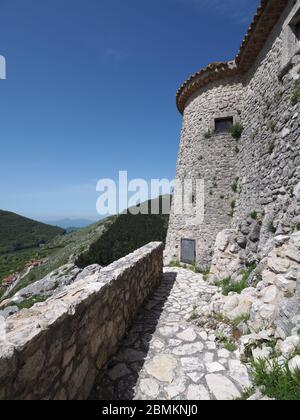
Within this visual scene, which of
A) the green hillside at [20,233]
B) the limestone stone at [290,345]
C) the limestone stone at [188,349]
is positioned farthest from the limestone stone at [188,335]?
the green hillside at [20,233]

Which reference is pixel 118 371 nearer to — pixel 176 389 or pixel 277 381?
pixel 176 389

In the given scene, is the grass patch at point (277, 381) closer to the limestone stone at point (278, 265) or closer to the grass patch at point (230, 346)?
the grass patch at point (230, 346)

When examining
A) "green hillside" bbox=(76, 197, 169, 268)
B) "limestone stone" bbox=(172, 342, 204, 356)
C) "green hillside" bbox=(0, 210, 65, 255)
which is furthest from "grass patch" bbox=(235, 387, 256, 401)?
"green hillside" bbox=(0, 210, 65, 255)

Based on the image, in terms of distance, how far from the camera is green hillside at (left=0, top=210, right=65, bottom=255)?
87.6 meters

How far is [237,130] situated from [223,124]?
94cm

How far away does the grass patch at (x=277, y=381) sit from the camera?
2.48m

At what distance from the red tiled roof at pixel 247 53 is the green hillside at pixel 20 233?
89.5 metres

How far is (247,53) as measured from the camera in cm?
988

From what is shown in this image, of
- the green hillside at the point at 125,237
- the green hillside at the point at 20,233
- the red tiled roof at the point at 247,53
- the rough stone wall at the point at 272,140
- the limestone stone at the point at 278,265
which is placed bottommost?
the green hillside at the point at 20,233

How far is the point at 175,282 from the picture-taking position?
28.3 ft

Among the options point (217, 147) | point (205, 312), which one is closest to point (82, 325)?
point (205, 312)

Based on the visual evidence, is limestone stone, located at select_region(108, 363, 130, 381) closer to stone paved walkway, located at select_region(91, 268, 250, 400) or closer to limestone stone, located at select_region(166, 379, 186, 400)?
stone paved walkway, located at select_region(91, 268, 250, 400)

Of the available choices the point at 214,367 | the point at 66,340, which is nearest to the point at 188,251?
the point at 214,367

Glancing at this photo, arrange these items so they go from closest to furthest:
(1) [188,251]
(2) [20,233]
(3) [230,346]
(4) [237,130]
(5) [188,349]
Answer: (3) [230,346]
(5) [188,349]
(4) [237,130]
(1) [188,251]
(2) [20,233]
